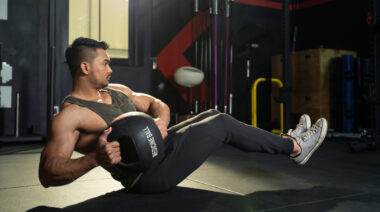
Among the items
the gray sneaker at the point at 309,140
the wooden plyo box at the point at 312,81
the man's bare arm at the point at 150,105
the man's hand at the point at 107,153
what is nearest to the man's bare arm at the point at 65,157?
the man's hand at the point at 107,153

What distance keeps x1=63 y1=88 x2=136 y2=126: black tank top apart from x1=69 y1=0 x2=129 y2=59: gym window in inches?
111

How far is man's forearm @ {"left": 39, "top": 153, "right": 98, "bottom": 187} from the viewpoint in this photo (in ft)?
4.71

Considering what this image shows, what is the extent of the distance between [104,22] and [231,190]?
333 cm

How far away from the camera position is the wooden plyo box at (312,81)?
209 inches

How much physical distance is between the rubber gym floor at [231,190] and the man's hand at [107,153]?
0.33 m

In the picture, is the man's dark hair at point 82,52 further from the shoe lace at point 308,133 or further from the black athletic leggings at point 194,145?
the shoe lace at point 308,133

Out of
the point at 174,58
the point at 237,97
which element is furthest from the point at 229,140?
the point at 237,97

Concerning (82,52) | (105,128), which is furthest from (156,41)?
(105,128)

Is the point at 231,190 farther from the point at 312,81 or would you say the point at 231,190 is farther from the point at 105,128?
the point at 312,81

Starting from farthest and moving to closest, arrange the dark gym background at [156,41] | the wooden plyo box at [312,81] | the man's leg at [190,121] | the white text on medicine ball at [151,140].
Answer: the wooden plyo box at [312,81], the dark gym background at [156,41], the man's leg at [190,121], the white text on medicine ball at [151,140]

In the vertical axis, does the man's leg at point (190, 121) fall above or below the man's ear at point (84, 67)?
below

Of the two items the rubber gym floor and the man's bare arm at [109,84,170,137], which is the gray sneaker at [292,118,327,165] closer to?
the rubber gym floor

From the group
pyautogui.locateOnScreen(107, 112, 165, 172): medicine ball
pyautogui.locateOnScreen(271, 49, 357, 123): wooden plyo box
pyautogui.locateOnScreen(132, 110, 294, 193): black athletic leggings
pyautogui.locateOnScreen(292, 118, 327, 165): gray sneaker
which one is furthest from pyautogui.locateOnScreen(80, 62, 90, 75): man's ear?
pyautogui.locateOnScreen(271, 49, 357, 123): wooden plyo box

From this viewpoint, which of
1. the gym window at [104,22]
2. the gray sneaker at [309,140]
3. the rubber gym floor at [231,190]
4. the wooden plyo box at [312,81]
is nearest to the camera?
the rubber gym floor at [231,190]
